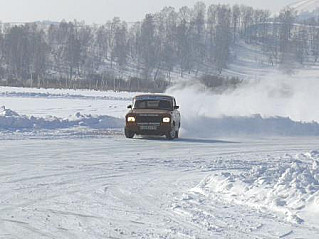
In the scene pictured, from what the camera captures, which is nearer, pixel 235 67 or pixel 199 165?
pixel 199 165

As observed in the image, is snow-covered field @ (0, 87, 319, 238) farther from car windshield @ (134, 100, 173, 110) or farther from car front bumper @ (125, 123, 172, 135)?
car windshield @ (134, 100, 173, 110)

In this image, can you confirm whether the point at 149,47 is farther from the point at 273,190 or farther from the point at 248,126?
the point at 273,190

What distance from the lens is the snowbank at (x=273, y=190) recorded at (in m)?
9.81

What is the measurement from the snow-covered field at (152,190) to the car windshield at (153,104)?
2262 mm

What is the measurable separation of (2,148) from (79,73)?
103 metres

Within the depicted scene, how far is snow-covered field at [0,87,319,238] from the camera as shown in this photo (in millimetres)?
8820

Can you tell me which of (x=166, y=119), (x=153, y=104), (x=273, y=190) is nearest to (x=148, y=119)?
(x=166, y=119)

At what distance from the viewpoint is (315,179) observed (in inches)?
457

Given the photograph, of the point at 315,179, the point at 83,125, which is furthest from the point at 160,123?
the point at 315,179

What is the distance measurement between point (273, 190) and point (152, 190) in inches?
102

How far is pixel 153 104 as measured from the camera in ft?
84.3

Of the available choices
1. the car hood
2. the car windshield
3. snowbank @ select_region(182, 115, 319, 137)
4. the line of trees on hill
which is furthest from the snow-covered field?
the line of trees on hill

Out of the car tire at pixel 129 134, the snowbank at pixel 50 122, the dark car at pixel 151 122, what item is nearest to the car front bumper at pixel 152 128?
the dark car at pixel 151 122

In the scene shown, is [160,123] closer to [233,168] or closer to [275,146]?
[275,146]
